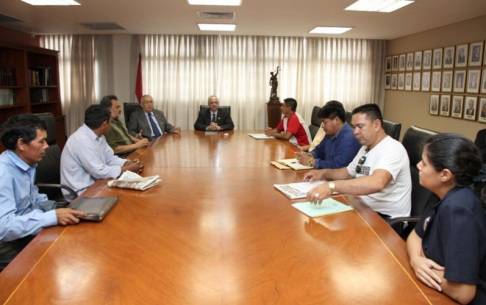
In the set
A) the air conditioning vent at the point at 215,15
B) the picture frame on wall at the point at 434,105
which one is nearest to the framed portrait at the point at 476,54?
the picture frame on wall at the point at 434,105

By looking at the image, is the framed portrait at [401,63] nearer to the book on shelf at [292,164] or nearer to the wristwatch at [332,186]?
the book on shelf at [292,164]

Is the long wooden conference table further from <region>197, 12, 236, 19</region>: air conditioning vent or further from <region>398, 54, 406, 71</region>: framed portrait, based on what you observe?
<region>398, 54, 406, 71</region>: framed portrait

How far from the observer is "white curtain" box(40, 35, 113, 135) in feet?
23.2

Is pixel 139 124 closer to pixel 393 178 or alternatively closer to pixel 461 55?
pixel 393 178

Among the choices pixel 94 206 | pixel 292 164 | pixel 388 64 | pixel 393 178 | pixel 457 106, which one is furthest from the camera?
pixel 388 64

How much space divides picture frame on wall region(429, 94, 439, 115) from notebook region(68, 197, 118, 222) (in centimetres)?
540

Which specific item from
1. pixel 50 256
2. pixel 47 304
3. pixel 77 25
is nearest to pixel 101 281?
pixel 47 304

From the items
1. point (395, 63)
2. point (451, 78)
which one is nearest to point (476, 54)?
point (451, 78)

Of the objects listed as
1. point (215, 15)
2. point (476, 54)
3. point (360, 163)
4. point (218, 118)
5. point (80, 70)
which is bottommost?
point (360, 163)

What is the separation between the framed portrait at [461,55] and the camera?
202 inches

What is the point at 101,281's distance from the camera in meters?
1.20

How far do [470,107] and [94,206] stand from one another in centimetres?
511

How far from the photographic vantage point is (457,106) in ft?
17.5

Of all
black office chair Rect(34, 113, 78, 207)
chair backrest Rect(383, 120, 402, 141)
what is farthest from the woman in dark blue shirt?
black office chair Rect(34, 113, 78, 207)
